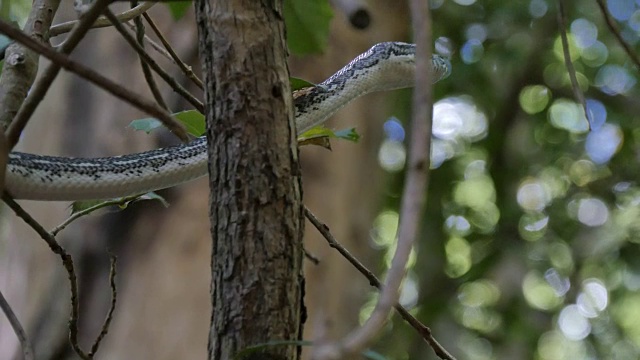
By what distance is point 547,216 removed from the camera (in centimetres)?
389

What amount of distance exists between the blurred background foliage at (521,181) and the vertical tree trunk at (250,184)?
2.60 meters

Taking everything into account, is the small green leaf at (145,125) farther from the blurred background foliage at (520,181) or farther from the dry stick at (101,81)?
the blurred background foliage at (520,181)

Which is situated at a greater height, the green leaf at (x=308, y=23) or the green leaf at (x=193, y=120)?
the green leaf at (x=308, y=23)

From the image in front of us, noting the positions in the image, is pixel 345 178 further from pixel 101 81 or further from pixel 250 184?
pixel 101 81

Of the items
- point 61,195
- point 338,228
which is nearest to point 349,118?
point 338,228

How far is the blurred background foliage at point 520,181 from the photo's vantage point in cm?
350

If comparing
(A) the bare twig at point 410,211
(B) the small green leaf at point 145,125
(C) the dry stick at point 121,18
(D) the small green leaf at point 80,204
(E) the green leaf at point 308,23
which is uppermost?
(C) the dry stick at point 121,18

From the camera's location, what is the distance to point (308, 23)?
1271mm

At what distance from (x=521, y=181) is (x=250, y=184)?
3249 mm

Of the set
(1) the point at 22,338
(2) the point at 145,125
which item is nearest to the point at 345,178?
(2) the point at 145,125

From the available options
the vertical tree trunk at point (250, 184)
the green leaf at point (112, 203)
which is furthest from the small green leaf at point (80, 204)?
the vertical tree trunk at point (250, 184)

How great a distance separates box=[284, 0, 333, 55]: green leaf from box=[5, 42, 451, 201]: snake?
0.23 feet

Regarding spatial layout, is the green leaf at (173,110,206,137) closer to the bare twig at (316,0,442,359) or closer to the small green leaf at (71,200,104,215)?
the small green leaf at (71,200,104,215)

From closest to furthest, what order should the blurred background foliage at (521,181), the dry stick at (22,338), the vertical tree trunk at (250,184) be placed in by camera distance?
the vertical tree trunk at (250,184) < the dry stick at (22,338) < the blurred background foliage at (521,181)
